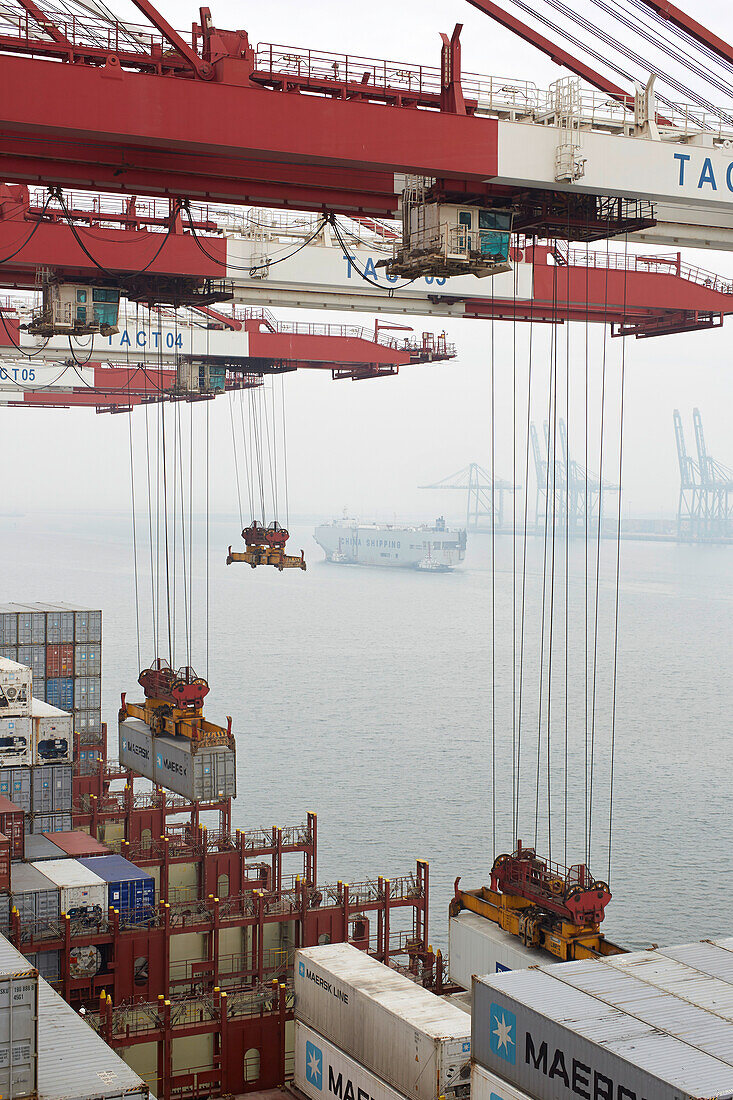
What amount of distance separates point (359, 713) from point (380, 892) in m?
31.8

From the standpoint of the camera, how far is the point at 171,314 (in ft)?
96.5

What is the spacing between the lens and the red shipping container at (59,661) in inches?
1249

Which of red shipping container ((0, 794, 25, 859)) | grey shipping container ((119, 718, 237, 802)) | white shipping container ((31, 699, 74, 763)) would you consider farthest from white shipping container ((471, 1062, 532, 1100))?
white shipping container ((31, 699, 74, 763))

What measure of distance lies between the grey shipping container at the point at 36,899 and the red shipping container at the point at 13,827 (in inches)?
36.6

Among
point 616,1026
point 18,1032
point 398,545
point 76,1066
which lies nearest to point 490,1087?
point 616,1026

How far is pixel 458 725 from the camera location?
5278 centimetres

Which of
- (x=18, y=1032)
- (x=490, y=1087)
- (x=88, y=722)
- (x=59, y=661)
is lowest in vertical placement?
(x=88, y=722)

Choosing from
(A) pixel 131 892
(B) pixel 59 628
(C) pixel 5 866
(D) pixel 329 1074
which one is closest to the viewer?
(D) pixel 329 1074

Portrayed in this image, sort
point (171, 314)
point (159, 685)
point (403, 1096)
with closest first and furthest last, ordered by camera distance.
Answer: point (403, 1096)
point (159, 685)
point (171, 314)

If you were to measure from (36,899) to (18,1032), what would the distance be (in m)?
8.32

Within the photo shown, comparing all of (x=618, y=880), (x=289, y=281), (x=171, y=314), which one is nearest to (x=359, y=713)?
(x=618, y=880)

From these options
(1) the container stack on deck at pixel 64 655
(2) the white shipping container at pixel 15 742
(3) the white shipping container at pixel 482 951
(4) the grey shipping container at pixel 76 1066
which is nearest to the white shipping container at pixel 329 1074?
(3) the white shipping container at pixel 482 951

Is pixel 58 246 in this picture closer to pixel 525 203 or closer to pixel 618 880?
pixel 525 203

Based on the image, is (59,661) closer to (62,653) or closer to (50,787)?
Result: (62,653)
